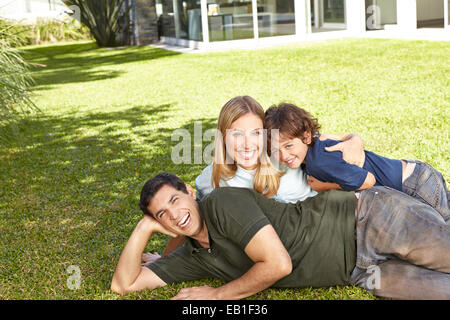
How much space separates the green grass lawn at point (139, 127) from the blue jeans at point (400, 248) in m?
0.15

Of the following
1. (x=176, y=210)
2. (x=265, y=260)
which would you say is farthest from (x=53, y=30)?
(x=265, y=260)

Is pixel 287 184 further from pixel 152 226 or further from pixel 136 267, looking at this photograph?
pixel 136 267

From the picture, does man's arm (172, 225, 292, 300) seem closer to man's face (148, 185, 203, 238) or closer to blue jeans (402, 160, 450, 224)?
man's face (148, 185, 203, 238)

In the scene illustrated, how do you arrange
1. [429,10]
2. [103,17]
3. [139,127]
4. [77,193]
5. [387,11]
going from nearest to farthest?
[77,193] < [139,127] < [387,11] < [429,10] < [103,17]

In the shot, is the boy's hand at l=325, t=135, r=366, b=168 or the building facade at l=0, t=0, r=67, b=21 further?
the building facade at l=0, t=0, r=67, b=21

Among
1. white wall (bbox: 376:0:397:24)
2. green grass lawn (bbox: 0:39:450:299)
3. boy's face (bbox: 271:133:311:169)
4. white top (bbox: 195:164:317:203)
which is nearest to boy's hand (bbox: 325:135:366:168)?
boy's face (bbox: 271:133:311:169)

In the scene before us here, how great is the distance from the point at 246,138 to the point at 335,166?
473 millimetres

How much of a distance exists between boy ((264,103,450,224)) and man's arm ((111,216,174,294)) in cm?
77

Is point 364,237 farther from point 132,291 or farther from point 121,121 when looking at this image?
point 121,121

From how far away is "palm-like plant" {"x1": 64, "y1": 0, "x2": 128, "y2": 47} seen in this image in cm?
1938

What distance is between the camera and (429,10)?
1850 cm

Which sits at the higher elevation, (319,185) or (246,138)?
(246,138)

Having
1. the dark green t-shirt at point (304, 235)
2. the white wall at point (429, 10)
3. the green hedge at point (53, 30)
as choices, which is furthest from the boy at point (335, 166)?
the green hedge at point (53, 30)

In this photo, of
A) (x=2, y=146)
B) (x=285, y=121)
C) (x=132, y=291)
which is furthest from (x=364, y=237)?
(x=2, y=146)
